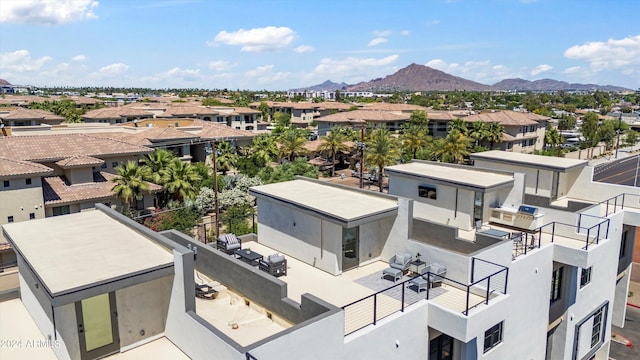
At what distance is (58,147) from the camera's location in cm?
3900

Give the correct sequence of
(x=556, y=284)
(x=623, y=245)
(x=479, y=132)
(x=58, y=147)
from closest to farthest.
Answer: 1. (x=556, y=284)
2. (x=623, y=245)
3. (x=58, y=147)
4. (x=479, y=132)

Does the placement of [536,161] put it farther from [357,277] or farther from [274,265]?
[274,265]

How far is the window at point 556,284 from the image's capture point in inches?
776

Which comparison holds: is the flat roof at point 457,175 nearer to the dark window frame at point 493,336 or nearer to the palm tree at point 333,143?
the dark window frame at point 493,336

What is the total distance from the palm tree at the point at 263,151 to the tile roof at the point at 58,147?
15.5 meters

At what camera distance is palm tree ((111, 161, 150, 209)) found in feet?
113

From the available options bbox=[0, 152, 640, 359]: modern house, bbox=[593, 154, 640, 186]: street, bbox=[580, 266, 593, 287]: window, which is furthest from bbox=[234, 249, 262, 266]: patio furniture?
bbox=[593, 154, 640, 186]: street

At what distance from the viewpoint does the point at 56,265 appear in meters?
12.0

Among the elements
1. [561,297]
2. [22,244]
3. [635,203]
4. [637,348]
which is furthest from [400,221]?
[637,348]

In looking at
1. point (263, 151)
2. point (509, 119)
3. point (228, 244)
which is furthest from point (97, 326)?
point (509, 119)

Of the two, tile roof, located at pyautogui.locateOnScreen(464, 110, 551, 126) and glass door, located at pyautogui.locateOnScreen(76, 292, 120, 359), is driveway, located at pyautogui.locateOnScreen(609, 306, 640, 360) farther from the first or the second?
tile roof, located at pyautogui.locateOnScreen(464, 110, 551, 126)

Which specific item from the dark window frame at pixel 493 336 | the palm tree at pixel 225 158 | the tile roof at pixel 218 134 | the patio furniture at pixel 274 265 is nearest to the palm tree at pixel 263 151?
the palm tree at pixel 225 158

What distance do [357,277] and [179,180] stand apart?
2530 centimetres

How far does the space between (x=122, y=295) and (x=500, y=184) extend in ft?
55.0
